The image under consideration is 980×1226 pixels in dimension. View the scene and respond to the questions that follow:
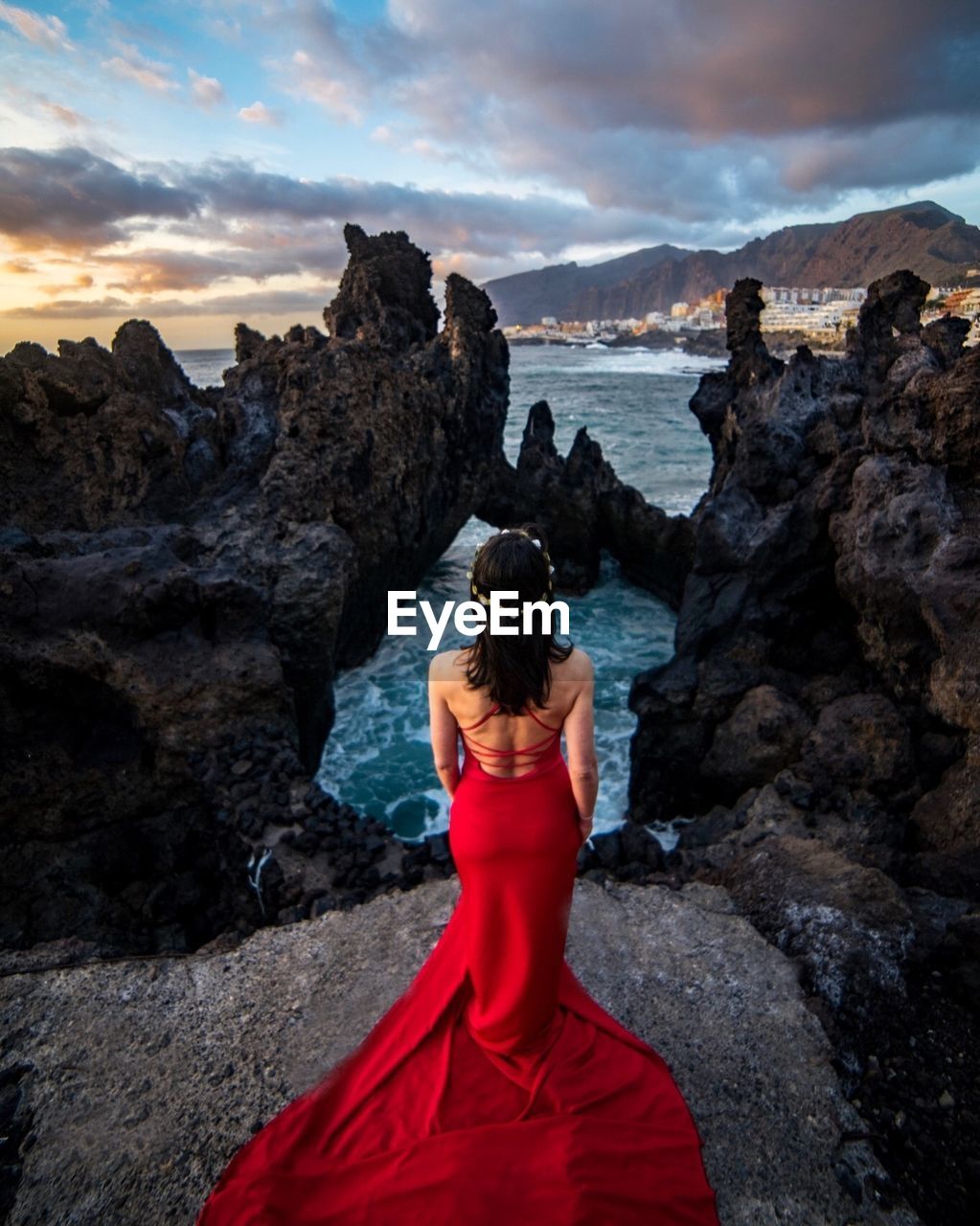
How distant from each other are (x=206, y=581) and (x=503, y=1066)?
21.4ft

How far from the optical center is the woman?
251cm

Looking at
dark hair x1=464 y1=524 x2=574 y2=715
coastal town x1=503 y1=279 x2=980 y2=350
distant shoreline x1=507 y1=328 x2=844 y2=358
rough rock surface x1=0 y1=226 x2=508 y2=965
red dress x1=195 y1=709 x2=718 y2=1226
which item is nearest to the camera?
red dress x1=195 y1=709 x2=718 y2=1226

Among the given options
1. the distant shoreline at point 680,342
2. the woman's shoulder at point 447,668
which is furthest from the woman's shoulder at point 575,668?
the distant shoreline at point 680,342

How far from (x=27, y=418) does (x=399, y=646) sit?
27.0 feet

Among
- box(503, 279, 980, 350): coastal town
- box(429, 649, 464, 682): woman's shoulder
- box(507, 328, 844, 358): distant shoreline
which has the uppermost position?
box(503, 279, 980, 350): coastal town

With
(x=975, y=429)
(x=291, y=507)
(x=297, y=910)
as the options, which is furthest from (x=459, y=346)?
(x=297, y=910)

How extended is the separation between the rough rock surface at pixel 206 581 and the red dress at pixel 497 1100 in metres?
2.65

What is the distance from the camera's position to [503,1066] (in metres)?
3.00

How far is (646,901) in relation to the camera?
4.86 m

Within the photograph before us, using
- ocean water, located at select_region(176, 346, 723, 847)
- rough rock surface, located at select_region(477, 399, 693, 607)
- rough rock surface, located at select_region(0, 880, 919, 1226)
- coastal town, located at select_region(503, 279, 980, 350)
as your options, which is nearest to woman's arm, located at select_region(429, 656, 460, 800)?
rough rock surface, located at select_region(0, 880, 919, 1226)

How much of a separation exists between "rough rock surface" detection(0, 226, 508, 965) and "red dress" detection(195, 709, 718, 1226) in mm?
2649

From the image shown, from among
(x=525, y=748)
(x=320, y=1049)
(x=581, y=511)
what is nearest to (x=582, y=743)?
(x=525, y=748)

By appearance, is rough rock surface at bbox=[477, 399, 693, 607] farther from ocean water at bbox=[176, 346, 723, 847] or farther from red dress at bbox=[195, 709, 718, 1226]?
red dress at bbox=[195, 709, 718, 1226]

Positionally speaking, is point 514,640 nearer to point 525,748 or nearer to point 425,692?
point 525,748
